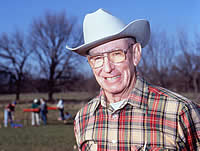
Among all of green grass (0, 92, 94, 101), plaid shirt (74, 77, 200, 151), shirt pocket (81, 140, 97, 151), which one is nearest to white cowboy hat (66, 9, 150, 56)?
plaid shirt (74, 77, 200, 151)

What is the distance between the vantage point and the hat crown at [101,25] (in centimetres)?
247

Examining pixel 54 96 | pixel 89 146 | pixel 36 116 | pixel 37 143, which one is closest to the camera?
pixel 89 146

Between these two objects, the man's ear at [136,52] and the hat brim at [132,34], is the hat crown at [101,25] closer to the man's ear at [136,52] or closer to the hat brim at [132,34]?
the hat brim at [132,34]

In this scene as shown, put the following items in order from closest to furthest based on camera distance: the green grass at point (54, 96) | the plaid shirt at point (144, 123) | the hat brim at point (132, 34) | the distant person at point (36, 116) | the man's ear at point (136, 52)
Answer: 1. the plaid shirt at point (144, 123)
2. the hat brim at point (132, 34)
3. the man's ear at point (136, 52)
4. the distant person at point (36, 116)
5. the green grass at point (54, 96)

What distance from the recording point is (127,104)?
246cm

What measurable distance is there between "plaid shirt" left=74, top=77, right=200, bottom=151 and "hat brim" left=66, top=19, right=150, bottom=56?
355 millimetres

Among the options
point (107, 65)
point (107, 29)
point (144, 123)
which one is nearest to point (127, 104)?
point (144, 123)

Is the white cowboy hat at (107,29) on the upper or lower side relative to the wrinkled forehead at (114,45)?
upper

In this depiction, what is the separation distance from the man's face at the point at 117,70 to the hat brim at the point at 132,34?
1.9 inches

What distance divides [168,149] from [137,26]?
0.96 metres

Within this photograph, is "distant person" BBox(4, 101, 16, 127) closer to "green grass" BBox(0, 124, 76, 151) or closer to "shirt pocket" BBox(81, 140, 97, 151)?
"green grass" BBox(0, 124, 76, 151)

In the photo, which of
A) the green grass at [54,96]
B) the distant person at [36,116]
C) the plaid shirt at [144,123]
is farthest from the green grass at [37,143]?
the green grass at [54,96]

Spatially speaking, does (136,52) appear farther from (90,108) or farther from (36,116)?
(36,116)

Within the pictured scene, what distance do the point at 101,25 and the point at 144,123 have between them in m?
0.85
